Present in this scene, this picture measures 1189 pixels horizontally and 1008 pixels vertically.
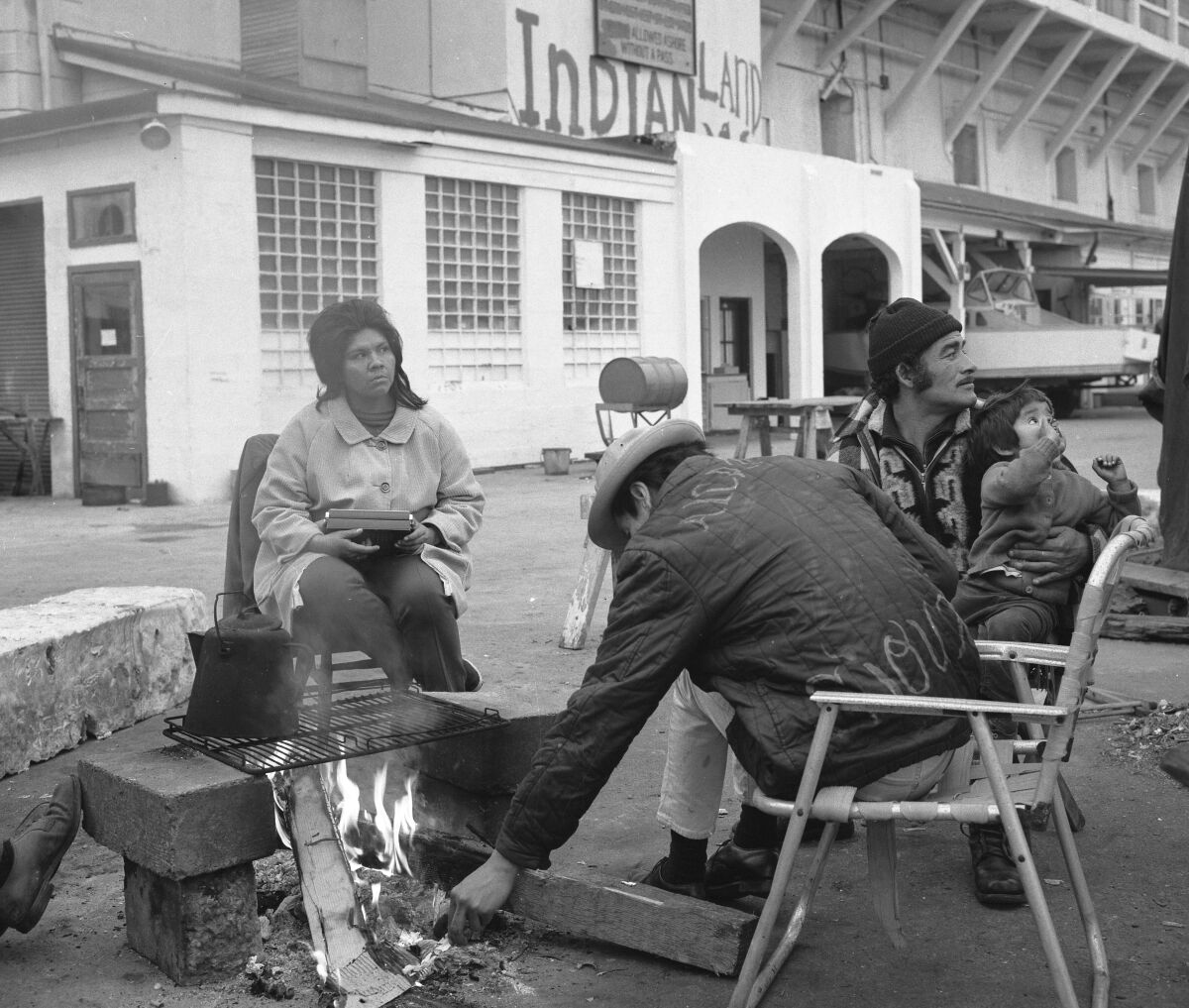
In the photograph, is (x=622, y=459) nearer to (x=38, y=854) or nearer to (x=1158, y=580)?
(x=38, y=854)

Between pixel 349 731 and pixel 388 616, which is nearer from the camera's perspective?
pixel 349 731

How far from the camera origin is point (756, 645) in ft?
8.83

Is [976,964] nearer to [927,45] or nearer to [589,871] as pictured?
[589,871]

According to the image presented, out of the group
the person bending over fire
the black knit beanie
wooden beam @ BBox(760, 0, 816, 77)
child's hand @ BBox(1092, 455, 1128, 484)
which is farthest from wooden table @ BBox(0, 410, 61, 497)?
wooden beam @ BBox(760, 0, 816, 77)

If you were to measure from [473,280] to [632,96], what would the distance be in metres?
6.08

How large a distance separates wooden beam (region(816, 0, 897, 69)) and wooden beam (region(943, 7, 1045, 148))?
9.30 feet

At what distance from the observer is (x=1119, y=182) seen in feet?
116

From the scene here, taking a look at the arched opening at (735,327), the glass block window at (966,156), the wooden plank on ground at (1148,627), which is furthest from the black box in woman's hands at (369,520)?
the glass block window at (966,156)

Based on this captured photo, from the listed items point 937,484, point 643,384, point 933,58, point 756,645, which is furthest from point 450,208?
point 933,58

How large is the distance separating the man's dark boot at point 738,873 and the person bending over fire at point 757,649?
0.65 meters

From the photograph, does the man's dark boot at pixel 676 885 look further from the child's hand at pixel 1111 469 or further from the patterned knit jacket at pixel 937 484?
the child's hand at pixel 1111 469

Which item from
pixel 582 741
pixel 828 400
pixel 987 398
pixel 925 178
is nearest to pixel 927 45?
pixel 925 178

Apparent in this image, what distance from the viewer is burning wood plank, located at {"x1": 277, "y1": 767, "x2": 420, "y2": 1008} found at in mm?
2917

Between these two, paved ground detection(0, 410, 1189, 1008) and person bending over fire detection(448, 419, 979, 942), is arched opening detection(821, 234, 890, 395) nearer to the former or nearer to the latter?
paved ground detection(0, 410, 1189, 1008)
